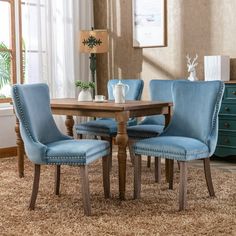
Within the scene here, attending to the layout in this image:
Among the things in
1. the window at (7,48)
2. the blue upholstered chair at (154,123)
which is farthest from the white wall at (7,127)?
the blue upholstered chair at (154,123)

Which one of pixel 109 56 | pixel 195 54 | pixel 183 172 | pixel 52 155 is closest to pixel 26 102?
pixel 52 155

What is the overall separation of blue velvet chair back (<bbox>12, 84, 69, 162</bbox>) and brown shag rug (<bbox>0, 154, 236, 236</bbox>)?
0.46m


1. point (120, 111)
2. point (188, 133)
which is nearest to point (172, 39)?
point (188, 133)

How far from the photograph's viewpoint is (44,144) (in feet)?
13.2

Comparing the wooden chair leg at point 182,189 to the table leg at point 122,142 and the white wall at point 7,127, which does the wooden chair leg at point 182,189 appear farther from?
the white wall at point 7,127

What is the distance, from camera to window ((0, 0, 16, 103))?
20.8ft

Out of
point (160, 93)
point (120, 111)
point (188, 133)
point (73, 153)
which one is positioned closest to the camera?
point (73, 153)

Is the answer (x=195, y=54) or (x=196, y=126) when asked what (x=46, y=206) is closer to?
(x=196, y=126)

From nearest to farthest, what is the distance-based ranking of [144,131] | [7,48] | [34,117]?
[34,117]
[144,131]
[7,48]

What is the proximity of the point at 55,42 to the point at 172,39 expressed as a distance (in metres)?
1.49

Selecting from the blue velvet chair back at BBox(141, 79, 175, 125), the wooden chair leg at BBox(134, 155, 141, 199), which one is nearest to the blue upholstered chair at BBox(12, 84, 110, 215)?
the wooden chair leg at BBox(134, 155, 141, 199)

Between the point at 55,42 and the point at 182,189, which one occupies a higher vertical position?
the point at 55,42

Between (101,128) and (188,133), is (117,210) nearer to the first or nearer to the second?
(188,133)

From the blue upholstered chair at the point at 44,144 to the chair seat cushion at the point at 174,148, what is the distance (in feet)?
1.06
